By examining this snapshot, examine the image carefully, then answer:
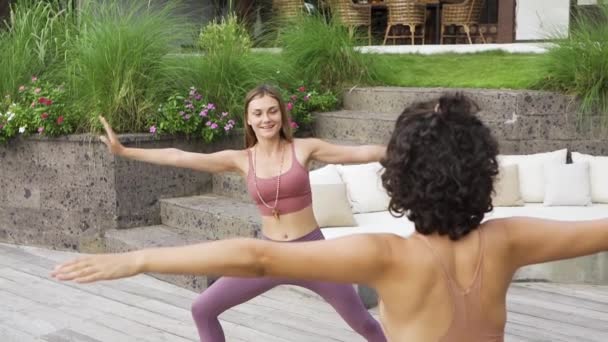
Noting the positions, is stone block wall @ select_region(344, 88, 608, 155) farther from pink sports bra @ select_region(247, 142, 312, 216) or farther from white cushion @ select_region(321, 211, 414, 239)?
pink sports bra @ select_region(247, 142, 312, 216)

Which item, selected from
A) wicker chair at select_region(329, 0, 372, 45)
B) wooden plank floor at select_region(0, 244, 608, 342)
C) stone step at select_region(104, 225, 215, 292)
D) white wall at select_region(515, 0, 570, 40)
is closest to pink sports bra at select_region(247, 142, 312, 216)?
wooden plank floor at select_region(0, 244, 608, 342)

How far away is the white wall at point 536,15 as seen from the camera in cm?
1038

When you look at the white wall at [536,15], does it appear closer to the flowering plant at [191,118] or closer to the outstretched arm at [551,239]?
the flowering plant at [191,118]

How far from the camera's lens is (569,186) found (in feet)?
20.8

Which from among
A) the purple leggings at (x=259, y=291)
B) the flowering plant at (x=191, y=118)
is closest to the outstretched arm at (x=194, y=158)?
the purple leggings at (x=259, y=291)

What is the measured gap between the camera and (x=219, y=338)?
12.7 feet

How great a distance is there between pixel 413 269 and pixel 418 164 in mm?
222

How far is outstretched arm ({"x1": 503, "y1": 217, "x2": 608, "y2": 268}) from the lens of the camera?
186 centimetres

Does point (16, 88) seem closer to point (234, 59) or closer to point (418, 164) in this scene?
point (234, 59)

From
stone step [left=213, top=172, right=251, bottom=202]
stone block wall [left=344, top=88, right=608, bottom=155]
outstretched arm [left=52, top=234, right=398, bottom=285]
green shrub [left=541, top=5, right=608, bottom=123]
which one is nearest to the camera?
outstretched arm [left=52, top=234, right=398, bottom=285]

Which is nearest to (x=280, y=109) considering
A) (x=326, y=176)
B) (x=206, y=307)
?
(x=206, y=307)

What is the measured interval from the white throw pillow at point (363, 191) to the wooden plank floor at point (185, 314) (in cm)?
95

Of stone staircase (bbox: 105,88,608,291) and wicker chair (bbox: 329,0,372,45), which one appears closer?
stone staircase (bbox: 105,88,608,291)

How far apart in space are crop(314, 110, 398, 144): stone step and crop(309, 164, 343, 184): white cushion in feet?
4.02
